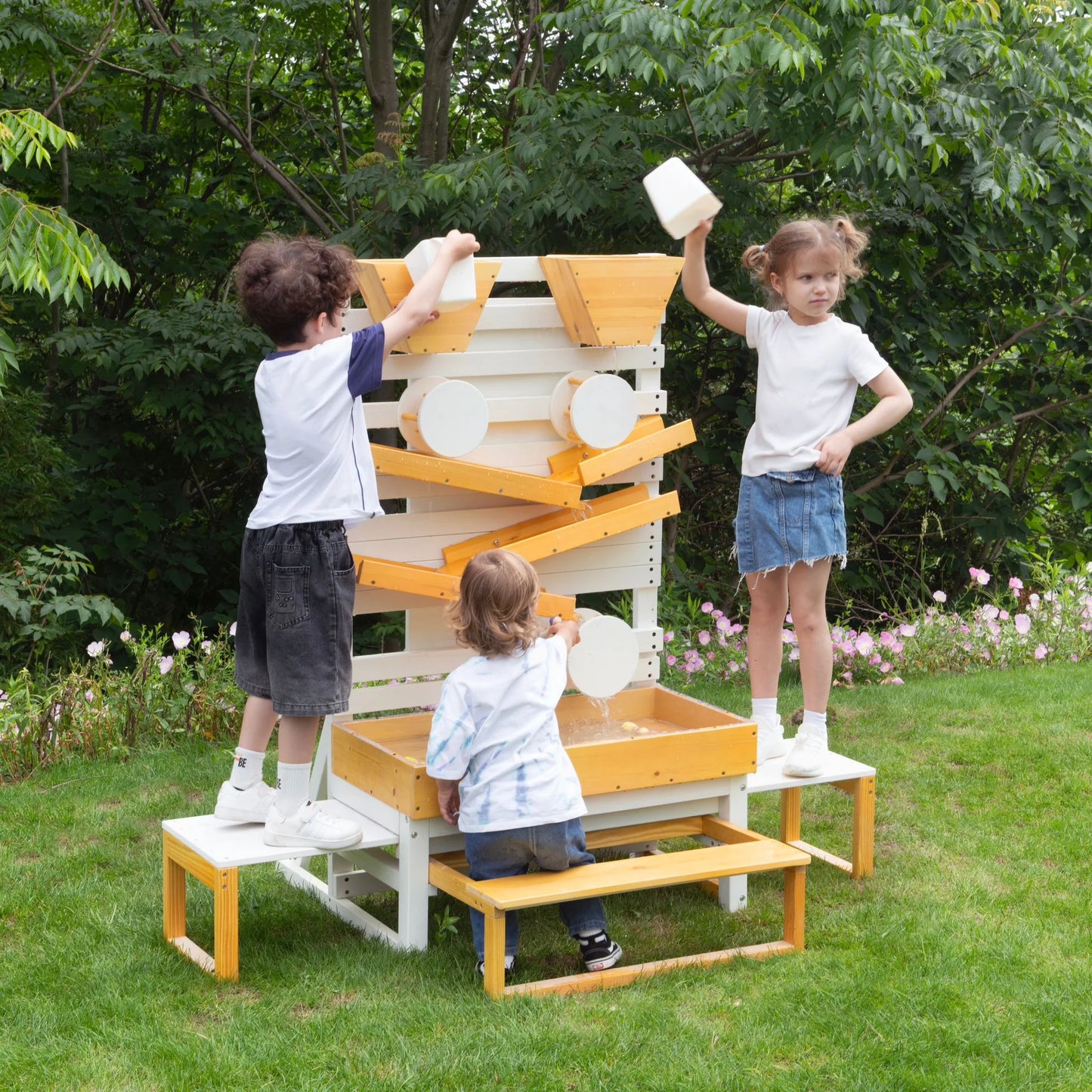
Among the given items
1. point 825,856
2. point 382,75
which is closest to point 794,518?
point 825,856

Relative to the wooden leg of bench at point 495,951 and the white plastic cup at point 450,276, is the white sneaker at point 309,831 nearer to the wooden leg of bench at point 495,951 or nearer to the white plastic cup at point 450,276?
the wooden leg of bench at point 495,951

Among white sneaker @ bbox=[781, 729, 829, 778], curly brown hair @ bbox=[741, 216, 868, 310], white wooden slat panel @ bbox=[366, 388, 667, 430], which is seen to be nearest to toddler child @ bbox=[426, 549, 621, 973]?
white wooden slat panel @ bbox=[366, 388, 667, 430]

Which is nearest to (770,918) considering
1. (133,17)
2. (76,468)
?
(76,468)

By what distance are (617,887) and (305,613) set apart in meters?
0.97

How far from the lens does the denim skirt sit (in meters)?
3.96

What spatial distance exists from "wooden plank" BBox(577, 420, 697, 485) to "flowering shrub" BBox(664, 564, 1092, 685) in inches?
77.2

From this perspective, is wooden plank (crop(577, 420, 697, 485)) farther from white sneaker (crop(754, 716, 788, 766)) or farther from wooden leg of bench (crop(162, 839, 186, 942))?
wooden leg of bench (crop(162, 839, 186, 942))

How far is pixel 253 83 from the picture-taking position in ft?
28.6

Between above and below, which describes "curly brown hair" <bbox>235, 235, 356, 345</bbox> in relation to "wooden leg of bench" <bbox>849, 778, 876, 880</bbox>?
above

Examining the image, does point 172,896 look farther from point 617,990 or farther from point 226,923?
point 617,990

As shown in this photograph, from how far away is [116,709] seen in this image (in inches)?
216

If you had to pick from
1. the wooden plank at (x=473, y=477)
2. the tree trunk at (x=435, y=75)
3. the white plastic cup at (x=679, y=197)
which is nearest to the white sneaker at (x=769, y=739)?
the wooden plank at (x=473, y=477)

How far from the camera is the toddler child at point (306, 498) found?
3.35 metres

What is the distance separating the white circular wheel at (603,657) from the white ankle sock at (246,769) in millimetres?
907
